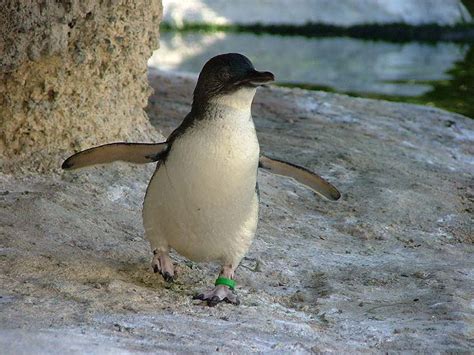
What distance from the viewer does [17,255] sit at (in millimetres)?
3871

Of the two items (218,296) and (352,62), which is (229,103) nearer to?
(218,296)

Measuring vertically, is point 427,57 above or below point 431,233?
below

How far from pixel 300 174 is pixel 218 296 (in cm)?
65

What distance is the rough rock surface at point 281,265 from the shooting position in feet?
10.9

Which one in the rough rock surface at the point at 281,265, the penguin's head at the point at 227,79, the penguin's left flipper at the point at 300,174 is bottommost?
the rough rock surface at the point at 281,265

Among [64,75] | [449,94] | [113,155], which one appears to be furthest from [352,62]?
[113,155]

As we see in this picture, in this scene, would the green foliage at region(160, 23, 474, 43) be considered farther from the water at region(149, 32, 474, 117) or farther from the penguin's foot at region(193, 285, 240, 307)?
the penguin's foot at region(193, 285, 240, 307)

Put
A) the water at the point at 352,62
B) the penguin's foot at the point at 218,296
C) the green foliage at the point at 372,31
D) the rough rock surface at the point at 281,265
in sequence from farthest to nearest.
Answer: the green foliage at the point at 372,31 → the water at the point at 352,62 → the penguin's foot at the point at 218,296 → the rough rock surface at the point at 281,265

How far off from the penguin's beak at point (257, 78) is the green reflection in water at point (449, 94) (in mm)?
5566

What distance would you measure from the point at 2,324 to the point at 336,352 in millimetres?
1049

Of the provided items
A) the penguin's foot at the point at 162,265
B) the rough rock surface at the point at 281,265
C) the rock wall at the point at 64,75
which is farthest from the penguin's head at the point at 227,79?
the rock wall at the point at 64,75

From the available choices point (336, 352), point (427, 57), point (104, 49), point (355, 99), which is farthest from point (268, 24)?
point (336, 352)

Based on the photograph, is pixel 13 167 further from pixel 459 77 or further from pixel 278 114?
pixel 459 77

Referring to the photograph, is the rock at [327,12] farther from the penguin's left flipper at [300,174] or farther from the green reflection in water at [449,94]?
A: the penguin's left flipper at [300,174]
